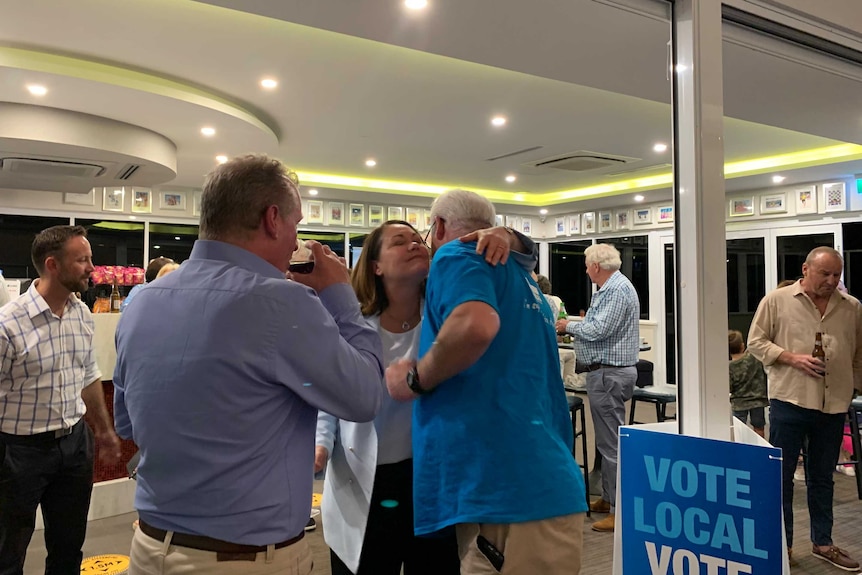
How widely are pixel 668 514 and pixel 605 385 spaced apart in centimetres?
229

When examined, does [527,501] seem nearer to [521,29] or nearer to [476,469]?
[476,469]

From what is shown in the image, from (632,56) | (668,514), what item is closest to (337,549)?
(668,514)

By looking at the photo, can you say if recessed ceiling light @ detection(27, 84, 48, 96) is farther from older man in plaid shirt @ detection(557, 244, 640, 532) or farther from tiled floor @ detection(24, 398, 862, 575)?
older man in plaid shirt @ detection(557, 244, 640, 532)

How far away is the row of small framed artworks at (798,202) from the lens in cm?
663

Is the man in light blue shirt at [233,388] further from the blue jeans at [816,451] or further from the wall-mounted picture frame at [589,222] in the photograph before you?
the wall-mounted picture frame at [589,222]

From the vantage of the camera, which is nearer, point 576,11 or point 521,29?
point 576,11

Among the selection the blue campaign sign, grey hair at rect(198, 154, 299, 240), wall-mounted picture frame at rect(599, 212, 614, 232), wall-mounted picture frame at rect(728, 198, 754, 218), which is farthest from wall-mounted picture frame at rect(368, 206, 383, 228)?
grey hair at rect(198, 154, 299, 240)

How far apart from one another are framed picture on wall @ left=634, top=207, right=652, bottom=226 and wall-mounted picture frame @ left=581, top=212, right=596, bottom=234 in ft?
2.39

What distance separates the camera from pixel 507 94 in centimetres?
438

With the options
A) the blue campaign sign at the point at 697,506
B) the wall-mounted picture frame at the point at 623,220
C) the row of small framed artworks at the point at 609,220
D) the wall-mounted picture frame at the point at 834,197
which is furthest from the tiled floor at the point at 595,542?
the wall-mounted picture frame at the point at 623,220

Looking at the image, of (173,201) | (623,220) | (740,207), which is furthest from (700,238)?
(623,220)

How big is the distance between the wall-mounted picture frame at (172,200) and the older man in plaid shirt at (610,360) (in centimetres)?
554

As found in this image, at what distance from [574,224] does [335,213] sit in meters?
3.74

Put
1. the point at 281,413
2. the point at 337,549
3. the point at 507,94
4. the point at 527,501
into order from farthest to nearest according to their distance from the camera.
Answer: the point at 507,94
the point at 337,549
the point at 527,501
the point at 281,413
